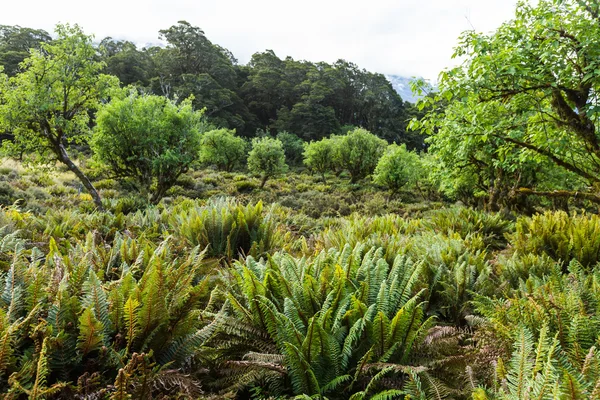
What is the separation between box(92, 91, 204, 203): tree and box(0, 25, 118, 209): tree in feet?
5.01

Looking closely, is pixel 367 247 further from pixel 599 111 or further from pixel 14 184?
pixel 14 184

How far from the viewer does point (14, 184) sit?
14.3m

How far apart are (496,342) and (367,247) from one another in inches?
79.3

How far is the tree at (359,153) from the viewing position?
31.7m

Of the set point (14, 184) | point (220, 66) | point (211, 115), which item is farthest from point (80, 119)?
point (220, 66)

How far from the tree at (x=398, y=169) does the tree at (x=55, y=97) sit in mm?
18578

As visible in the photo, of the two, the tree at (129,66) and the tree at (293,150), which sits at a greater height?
the tree at (129,66)

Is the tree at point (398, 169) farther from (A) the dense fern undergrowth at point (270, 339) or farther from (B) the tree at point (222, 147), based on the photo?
(A) the dense fern undergrowth at point (270, 339)

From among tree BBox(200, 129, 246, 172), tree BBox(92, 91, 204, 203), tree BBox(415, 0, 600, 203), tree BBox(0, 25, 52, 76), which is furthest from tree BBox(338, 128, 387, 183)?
tree BBox(0, 25, 52, 76)

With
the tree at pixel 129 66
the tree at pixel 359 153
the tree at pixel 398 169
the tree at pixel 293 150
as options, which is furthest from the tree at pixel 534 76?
the tree at pixel 129 66

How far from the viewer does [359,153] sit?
3159 cm

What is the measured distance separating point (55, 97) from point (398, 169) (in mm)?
20730

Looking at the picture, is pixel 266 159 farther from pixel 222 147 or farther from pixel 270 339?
pixel 270 339

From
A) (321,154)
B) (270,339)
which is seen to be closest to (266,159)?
(321,154)
